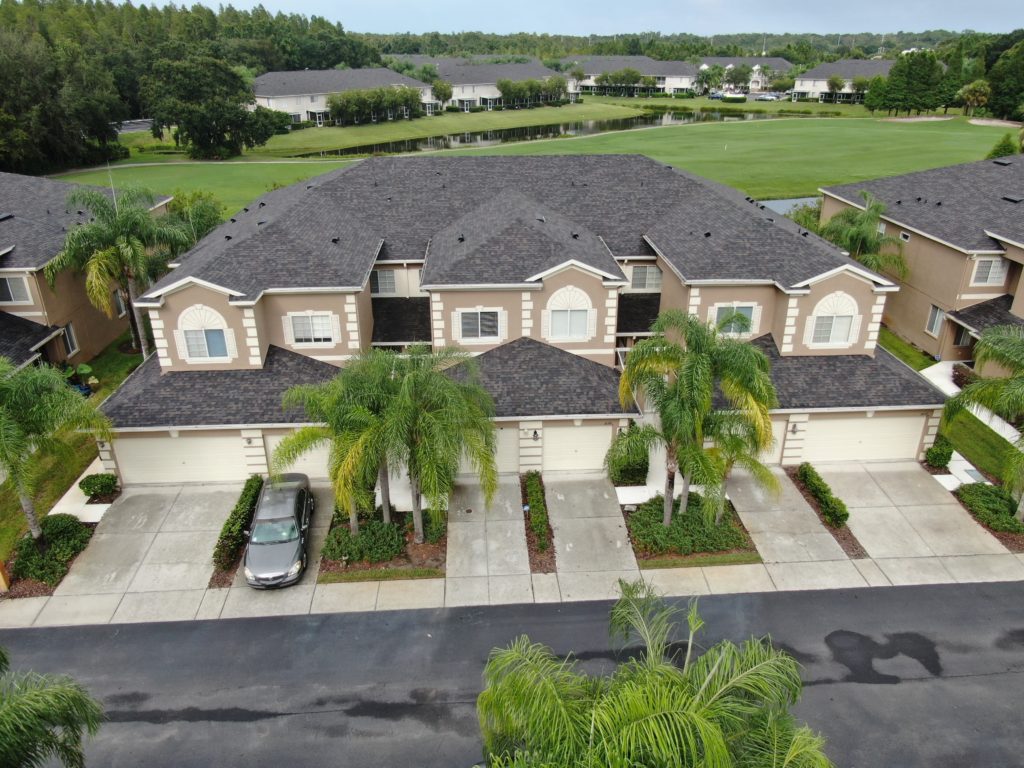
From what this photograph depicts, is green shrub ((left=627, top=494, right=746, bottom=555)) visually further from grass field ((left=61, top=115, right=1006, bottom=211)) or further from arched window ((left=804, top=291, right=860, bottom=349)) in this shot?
grass field ((left=61, top=115, right=1006, bottom=211))

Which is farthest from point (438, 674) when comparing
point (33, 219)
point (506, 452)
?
point (33, 219)

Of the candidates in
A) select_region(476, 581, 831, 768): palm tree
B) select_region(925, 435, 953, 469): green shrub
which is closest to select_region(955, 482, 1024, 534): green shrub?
select_region(925, 435, 953, 469): green shrub

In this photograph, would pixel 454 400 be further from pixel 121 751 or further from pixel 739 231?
pixel 739 231

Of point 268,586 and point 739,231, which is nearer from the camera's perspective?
point 268,586

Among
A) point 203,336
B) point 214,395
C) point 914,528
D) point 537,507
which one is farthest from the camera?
point 203,336

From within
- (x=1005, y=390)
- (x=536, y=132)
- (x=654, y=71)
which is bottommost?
(x=536, y=132)

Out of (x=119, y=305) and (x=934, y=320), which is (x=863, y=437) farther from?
(x=119, y=305)

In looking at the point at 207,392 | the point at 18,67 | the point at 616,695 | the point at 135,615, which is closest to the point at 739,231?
the point at 207,392
